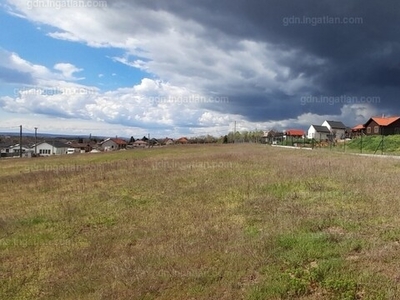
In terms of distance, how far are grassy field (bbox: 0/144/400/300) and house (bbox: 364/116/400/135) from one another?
65845mm

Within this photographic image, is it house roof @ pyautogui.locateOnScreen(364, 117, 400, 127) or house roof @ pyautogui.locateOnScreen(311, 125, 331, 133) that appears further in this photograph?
house roof @ pyautogui.locateOnScreen(311, 125, 331, 133)

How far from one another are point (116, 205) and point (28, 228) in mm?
2739

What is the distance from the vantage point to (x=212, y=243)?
6660mm

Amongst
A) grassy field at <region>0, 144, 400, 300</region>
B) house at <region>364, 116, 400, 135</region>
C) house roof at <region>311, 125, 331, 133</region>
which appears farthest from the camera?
house roof at <region>311, 125, 331, 133</region>

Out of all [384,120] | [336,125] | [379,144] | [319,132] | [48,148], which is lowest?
[48,148]

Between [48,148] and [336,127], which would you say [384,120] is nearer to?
[336,127]

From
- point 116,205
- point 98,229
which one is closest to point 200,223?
point 98,229

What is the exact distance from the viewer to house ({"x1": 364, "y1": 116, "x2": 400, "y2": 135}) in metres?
69.2

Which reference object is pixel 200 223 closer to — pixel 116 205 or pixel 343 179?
pixel 116 205

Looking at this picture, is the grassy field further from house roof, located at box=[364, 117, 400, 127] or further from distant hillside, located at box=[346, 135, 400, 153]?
house roof, located at box=[364, 117, 400, 127]

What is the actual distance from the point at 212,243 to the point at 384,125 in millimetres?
74484

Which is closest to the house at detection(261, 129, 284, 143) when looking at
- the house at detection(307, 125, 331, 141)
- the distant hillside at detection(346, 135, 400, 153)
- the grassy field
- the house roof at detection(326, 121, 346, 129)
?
the house at detection(307, 125, 331, 141)

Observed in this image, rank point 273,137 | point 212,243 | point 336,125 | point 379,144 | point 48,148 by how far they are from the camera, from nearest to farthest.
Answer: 1. point 212,243
2. point 379,144
3. point 273,137
4. point 48,148
5. point 336,125

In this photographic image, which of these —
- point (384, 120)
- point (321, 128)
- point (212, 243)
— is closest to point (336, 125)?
point (321, 128)
